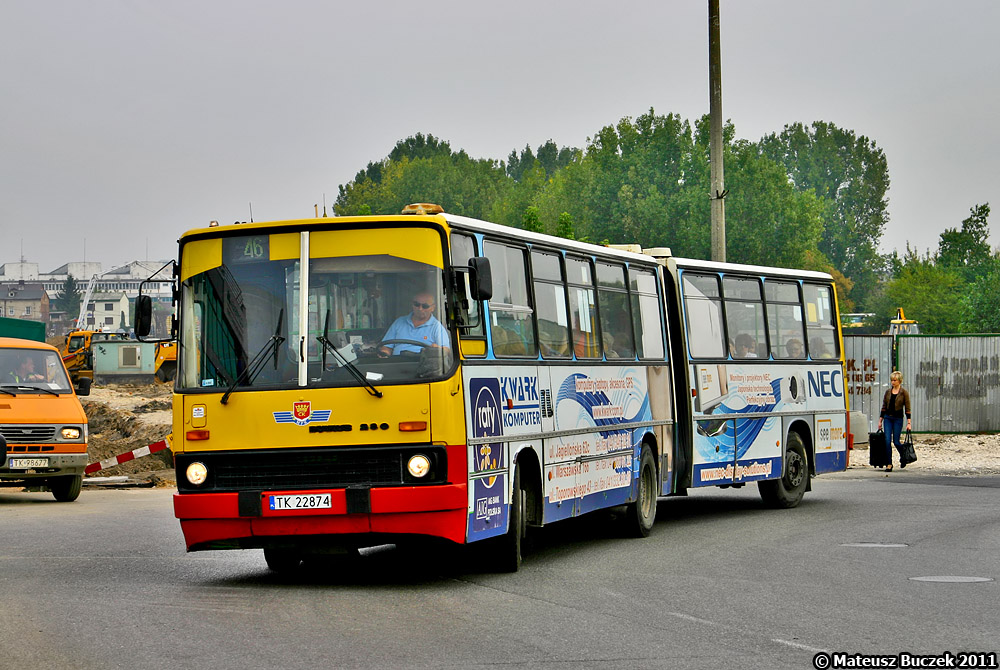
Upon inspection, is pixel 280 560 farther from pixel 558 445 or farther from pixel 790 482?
pixel 790 482

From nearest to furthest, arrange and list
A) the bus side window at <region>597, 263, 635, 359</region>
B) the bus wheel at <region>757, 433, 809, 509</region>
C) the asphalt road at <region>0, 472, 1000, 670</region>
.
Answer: the asphalt road at <region>0, 472, 1000, 670</region> → the bus side window at <region>597, 263, 635, 359</region> → the bus wheel at <region>757, 433, 809, 509</region>

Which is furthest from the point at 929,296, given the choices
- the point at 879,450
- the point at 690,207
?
the point at 879,450

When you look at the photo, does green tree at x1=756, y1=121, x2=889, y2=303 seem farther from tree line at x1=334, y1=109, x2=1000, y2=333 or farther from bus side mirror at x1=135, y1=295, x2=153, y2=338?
bus side mirror at x1=135, y1=295, x2=153, y2=338

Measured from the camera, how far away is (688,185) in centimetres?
10738

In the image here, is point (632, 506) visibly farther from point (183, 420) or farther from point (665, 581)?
point (183, 420)

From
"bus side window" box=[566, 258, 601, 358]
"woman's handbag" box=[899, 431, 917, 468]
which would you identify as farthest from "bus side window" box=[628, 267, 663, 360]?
"woman's handbag" box=[899, 431, 917, 468]

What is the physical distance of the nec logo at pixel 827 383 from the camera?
20.3 meters

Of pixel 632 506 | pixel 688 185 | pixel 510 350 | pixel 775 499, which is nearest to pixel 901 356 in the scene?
pixel 775 499

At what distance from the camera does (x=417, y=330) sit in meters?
11.3

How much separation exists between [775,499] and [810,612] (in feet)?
32.0

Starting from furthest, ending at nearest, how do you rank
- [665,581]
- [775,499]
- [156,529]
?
1. [775,499]
2. [156,529]
3. [665,581]

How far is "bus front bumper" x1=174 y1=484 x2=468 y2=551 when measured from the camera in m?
11.0

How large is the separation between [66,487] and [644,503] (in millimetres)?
10235

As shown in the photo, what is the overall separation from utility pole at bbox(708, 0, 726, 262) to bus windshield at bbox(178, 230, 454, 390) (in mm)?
14267
